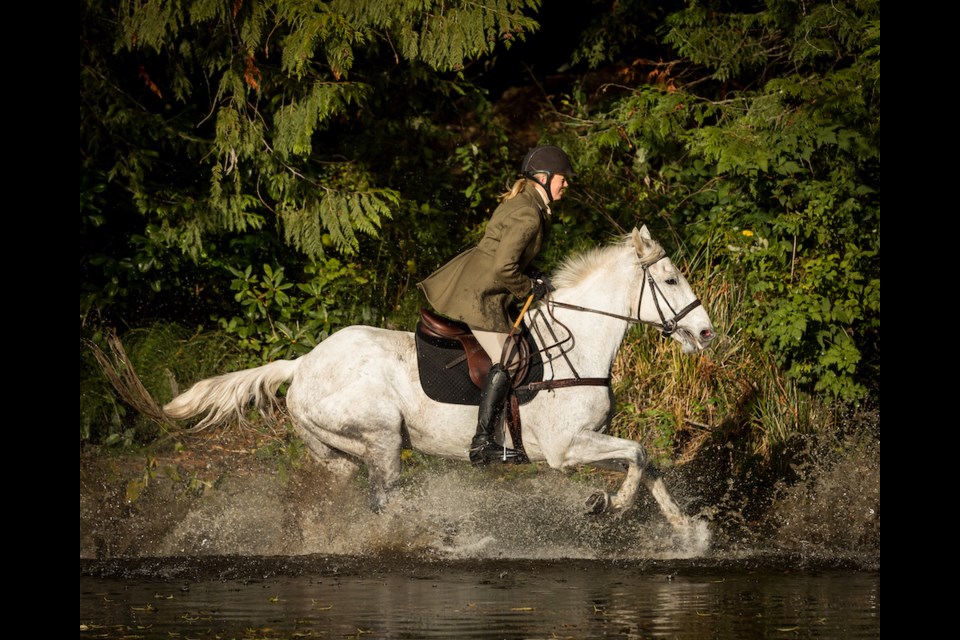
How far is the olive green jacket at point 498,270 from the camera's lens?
8.09 metres

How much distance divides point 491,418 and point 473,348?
55 cm

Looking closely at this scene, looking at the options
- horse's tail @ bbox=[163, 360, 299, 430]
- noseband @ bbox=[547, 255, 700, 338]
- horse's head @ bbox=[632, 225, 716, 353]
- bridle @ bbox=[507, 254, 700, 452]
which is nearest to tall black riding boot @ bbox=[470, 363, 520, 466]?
bridle @ bbox=[507, 254, 700, 452]

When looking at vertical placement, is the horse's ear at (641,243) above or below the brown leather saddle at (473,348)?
above

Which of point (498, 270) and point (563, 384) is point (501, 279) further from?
point (563, 384)

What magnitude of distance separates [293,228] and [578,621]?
6.18 meters

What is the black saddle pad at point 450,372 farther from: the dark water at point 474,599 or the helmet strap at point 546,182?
the dark water at point 474,599

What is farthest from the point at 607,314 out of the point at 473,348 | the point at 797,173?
the point at 797,173

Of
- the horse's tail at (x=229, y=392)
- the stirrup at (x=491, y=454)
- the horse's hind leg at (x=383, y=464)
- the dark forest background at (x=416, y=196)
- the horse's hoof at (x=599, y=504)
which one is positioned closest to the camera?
the horse's hoof at (x=599, y=504)

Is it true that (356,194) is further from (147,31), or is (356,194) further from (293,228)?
(147,31)

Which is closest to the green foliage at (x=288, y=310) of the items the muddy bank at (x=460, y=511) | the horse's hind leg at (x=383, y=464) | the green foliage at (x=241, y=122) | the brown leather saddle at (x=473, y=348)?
the green foliage at (x=241, y=122)

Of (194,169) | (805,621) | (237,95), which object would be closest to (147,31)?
(237,95)

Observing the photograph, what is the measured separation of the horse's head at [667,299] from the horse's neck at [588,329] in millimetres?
190

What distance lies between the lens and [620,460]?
323 inches

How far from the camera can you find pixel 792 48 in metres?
12.0
